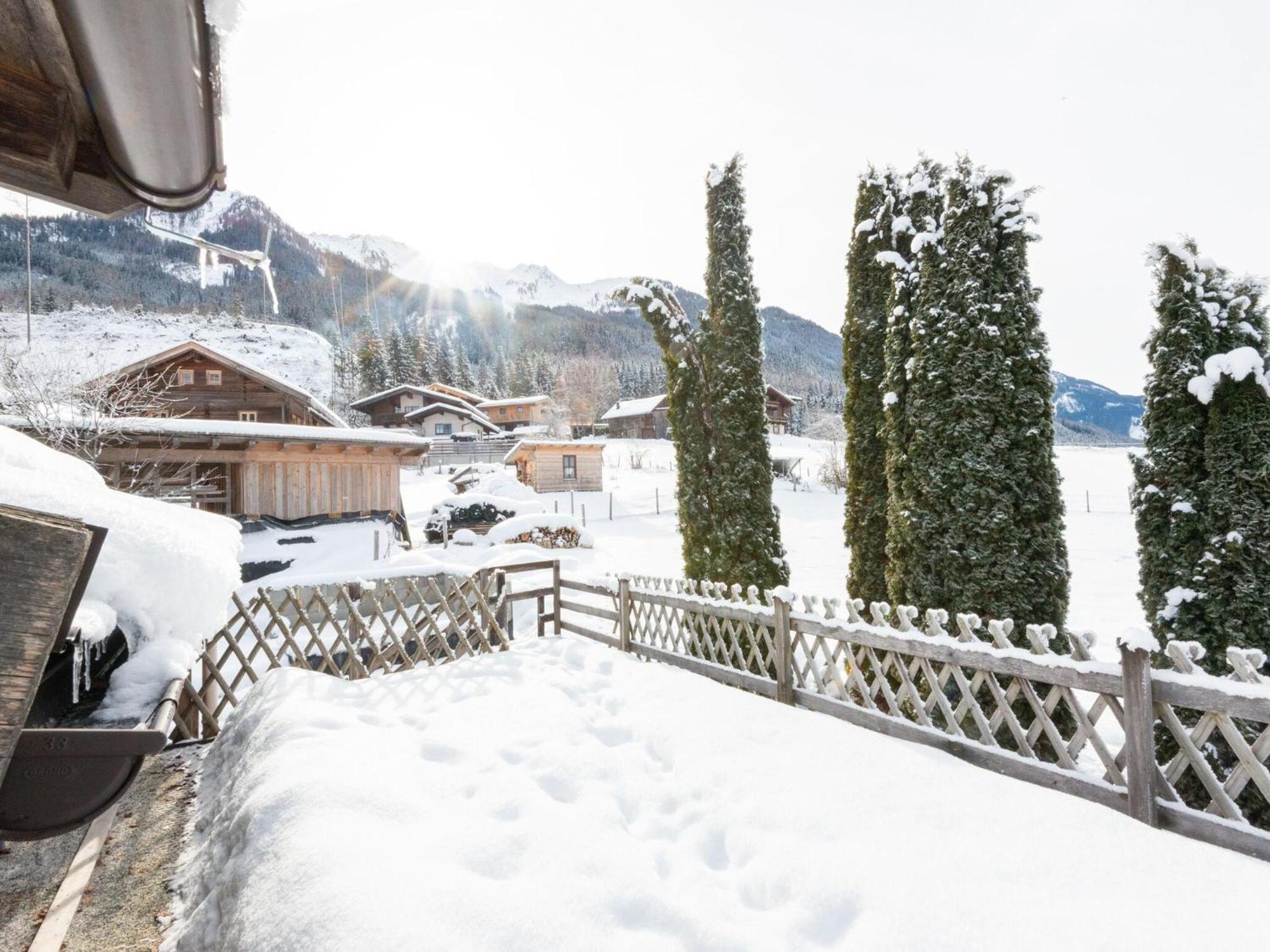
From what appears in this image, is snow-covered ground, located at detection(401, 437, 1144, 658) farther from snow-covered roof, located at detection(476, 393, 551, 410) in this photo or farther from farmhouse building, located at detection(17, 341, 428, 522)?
snow-covered roof, located at detection(476, 393, 551, 410)

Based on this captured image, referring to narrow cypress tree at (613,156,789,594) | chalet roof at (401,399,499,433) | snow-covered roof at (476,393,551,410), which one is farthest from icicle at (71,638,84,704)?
snow-covered roof at (476,393,551,410)

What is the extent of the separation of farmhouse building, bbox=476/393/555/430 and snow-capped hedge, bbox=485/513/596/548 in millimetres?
32021

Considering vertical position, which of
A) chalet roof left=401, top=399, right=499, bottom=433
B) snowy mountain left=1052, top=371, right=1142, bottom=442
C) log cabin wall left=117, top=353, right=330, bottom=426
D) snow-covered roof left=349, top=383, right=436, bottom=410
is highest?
snowy mountain left=1052, top=371, right=1142, bottom=442

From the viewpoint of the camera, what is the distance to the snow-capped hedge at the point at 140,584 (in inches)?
73.8

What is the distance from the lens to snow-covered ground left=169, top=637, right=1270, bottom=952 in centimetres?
208

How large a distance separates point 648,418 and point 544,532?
3579 centimetres

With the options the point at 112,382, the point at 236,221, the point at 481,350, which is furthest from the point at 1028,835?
the point at 236,221

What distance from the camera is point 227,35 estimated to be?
1492 millimetres

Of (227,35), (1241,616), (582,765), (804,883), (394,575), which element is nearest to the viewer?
(227,35)

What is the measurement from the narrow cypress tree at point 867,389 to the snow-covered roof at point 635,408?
1749 inches

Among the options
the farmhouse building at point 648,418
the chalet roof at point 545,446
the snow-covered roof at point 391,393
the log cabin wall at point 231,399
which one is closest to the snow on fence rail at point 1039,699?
the log cabin wall at point 231,399

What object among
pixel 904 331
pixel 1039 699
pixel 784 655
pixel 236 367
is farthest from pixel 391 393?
pixel 1039 699

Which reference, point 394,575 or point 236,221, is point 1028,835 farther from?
point 236,221

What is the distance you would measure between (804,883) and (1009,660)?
209 cm
